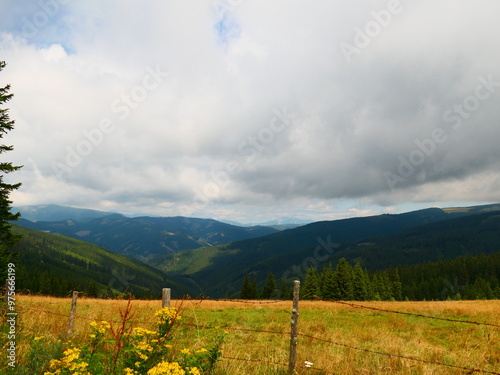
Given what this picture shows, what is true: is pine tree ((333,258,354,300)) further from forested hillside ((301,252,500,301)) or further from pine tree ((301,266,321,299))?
pine tree ((301,266,321,299))

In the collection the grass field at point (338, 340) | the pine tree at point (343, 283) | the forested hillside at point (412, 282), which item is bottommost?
the forested hillside at point (412, 282)

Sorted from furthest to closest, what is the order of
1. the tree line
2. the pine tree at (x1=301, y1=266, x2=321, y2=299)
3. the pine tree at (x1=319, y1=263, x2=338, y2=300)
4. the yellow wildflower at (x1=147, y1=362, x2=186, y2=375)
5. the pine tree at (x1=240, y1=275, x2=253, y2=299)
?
the pine tree at (x1=240, y1=275, x2=253, y2=299), the pine tree at (x1=301, y1=266, x2=321, y2=299), the tree line, the pine tree at (x1=319, y1=263, x2=338, y2=300), the yellow wildflower at (x1=147, y1=362, x2=186, y2=375)

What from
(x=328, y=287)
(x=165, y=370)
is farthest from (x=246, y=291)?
(x=165, y=370)

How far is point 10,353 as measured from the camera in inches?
244

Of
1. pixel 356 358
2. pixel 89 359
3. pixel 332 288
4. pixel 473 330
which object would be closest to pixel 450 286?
pixel 332 288

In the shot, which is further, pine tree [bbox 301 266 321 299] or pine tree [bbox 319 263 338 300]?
pine tree [bbox 301 266 321 299]

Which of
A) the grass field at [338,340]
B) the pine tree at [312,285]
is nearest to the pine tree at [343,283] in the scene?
the pine tree at [312,285]

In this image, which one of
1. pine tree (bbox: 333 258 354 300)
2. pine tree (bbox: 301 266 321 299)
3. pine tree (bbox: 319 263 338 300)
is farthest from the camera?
pine tree (bbox: 301 266 321 299)

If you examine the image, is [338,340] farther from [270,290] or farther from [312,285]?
[270,290]

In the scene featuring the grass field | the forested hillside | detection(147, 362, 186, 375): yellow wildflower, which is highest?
detection(147, 362, 186, 375): yellow wildflower

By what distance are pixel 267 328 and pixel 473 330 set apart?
9172 millimetres

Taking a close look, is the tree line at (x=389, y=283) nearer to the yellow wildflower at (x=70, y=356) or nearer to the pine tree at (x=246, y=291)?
the pine tree at (x=246, y=291)

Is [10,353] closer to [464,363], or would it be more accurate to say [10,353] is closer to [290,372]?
[290,372]

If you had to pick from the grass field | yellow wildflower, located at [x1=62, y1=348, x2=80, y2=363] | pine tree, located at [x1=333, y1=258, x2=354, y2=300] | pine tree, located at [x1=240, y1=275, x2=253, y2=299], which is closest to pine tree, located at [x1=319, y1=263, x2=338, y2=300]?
pine tree, located at [x1=333, y1=258, x2=354, y2=300]
